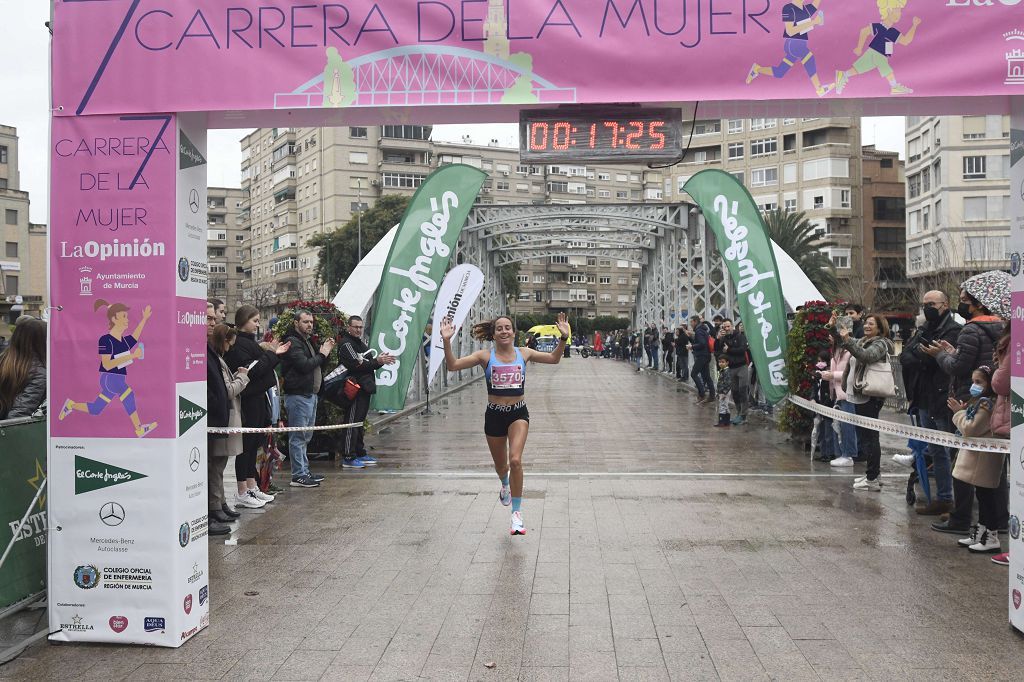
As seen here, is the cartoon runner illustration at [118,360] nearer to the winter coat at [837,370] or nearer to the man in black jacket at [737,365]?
the winter coat at [837,370]

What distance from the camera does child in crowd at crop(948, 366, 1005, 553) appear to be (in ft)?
22.4

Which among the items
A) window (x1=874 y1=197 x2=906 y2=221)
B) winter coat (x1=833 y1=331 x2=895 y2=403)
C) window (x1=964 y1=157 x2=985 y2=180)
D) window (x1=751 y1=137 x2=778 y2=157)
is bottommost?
winter coat (x1=833 y1=331 x2=895 y2=403)

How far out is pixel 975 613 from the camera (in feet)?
18.1

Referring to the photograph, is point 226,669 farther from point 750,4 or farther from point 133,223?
point 750,4

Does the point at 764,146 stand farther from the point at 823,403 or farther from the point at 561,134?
the point at 561,134

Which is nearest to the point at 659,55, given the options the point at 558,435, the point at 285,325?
the point at 285,325

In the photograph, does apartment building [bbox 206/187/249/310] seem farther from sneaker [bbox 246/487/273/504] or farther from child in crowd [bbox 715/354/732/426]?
sneaker [bbox 246/487/273/504]

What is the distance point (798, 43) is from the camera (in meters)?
5.03

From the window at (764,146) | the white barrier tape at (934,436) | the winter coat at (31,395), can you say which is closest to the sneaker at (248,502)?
the winter coat at (31,395)

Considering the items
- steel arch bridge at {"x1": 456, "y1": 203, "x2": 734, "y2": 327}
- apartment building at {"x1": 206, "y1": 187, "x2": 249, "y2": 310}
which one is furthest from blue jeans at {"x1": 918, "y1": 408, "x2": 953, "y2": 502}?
apartment building at {"x1": 206, "y1": 187, "x2": 249, "y2": 310}

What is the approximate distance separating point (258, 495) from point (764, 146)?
81246mm

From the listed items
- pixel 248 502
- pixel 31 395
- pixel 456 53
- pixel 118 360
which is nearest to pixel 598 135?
pixel 456 53

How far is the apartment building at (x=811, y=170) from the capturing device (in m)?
77.8

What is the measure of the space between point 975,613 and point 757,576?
1.36 m
